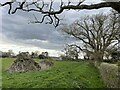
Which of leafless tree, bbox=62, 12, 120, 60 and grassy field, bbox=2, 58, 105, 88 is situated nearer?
grassy field, bbox=2, 58, 105, 88

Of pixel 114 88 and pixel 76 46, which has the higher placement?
pixel 76 46

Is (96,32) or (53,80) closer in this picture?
(53,80)

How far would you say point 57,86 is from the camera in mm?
15867

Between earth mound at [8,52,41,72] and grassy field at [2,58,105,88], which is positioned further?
earth mound at [8,52,41,72]

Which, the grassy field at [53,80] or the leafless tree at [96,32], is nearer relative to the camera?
the grassy field at [53,80]

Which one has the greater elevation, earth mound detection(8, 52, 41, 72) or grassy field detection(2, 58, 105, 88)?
earth mound detection(8, 52, 41, 72)

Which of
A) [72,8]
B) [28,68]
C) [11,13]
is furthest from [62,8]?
[28,68]

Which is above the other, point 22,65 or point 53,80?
point 22,65

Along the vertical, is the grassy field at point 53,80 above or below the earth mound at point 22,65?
below

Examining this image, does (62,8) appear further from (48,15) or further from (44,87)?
(44,87)

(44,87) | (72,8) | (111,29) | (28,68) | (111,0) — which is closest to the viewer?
(111,0)

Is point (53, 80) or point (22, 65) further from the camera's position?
point (22, 65)

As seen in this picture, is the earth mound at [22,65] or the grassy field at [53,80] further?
the earth mound at [22,65]

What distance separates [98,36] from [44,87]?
49.3 metres
